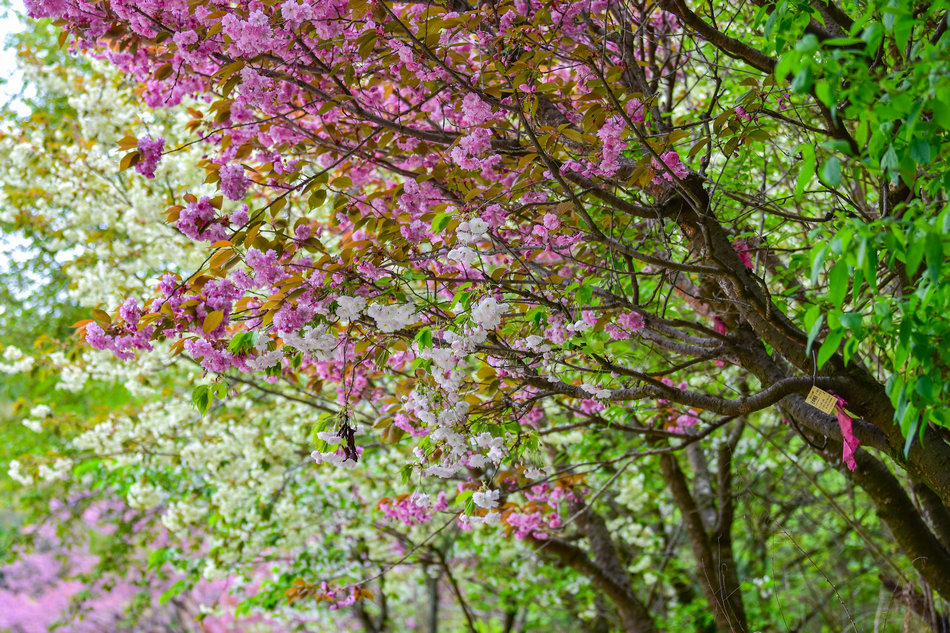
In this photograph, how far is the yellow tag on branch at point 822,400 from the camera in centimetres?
210

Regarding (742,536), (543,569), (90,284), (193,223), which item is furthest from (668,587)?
(193,223)

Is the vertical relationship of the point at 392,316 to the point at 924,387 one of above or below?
above

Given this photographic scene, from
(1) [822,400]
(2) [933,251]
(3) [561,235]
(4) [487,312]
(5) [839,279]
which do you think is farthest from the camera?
(3) [561,235]

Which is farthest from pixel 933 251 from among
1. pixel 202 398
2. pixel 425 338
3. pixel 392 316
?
pixel 202 398

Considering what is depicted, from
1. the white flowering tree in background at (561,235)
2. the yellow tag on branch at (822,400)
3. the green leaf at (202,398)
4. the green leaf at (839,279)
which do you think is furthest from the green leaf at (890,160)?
the green leaf at (202,398)

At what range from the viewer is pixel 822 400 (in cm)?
213

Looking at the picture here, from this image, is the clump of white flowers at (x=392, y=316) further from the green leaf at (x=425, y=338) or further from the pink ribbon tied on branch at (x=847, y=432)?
the pink ribbon tied on branch at (x=847, y=432)

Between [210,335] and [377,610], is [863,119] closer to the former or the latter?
[210,335]

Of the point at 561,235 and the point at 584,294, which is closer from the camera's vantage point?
the point at 584,294

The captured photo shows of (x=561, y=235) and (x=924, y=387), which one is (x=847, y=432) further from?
(x=561, y=235)

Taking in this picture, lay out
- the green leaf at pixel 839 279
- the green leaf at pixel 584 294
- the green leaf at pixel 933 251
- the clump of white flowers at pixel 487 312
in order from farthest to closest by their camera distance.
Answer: the green leaf at pixel 584 294, the clump of white flowers at pixel 487 312, the green leaf at pixel 839 279, the green leaf at pixel 933 251

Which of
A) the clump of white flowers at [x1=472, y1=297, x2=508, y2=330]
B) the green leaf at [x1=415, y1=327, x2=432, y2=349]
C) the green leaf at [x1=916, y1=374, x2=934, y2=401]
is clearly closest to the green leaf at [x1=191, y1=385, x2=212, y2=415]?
the green leaf at [x1=415, y1=327, x2=432, y2=349]

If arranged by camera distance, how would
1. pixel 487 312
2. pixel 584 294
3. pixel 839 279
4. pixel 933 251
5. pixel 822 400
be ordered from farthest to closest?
pixel 822 400, pixel 584 294, pixel 487 312, pixel 839 279, pixel 933 251

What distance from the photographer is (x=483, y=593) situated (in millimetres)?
Result: 7598
